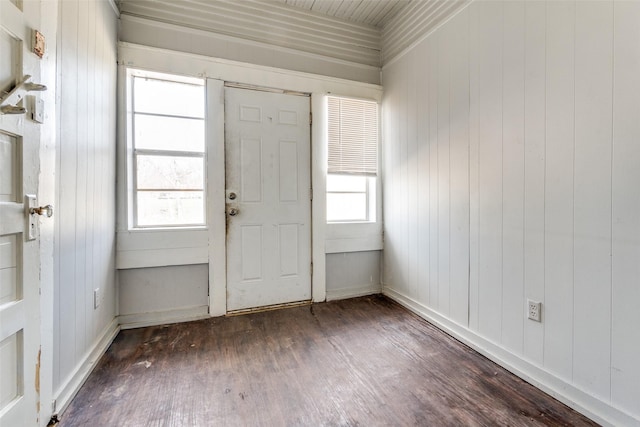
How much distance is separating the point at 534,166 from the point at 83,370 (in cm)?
299

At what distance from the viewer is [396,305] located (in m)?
2.91

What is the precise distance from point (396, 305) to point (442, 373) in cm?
116

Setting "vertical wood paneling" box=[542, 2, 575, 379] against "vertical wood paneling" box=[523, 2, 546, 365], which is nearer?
"vertical wood paneling" box=[542, 2, 575, 379]

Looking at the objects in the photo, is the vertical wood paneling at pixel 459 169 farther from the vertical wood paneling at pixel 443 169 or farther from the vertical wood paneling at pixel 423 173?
the vertical wood paneling at pixel 423 173

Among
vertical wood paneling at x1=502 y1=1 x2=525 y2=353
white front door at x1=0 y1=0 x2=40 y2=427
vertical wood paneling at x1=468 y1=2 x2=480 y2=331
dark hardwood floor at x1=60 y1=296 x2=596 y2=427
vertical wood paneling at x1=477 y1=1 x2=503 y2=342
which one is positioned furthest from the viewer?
vertical wood paneling at x1=468 y1=2 x2=480 y2=331

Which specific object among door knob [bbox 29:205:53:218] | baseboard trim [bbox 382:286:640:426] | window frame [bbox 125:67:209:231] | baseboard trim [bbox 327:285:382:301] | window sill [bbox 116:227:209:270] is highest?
window frame [bbox 125:67:209:231]

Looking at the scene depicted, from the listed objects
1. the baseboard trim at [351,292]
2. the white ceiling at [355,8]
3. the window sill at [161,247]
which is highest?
the white ceiling at [355,8]

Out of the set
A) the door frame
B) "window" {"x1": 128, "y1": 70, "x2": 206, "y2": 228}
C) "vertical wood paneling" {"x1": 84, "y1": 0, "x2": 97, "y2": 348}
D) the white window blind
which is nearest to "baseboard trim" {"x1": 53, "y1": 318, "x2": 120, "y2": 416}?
"vertical wood paneling" {"x1": 84, "y1": 0, "x2": 97, "y2": 348}

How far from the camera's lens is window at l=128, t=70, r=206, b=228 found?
245 cm

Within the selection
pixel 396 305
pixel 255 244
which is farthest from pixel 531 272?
pixel 255 244

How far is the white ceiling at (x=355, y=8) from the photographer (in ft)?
9.07

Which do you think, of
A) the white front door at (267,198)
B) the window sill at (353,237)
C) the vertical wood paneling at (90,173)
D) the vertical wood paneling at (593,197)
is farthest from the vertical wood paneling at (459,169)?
the vertical wood paneling at (90,173)

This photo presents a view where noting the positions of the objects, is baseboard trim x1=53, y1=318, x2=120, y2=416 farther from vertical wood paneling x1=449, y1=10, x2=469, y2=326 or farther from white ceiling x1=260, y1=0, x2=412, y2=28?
white ceiling x1=260, y1=0, x2=412, y2=28

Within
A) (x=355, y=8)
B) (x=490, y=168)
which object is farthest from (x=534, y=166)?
(x=355, y=8)
